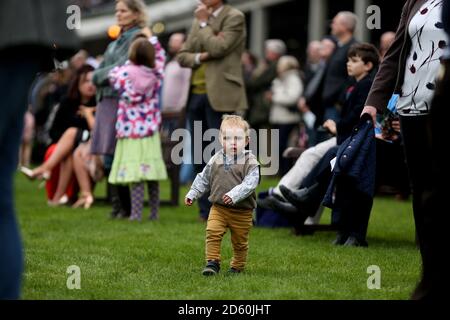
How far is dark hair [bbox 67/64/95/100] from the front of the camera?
38.3 ft

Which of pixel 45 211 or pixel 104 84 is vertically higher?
pixel 104 84

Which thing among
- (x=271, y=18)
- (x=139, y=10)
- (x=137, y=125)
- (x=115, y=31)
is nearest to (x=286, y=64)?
(x=115, y=31)

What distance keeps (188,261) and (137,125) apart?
3.08 m

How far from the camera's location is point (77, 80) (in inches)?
464

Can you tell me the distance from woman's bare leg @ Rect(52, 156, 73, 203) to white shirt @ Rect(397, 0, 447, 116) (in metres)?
7.18

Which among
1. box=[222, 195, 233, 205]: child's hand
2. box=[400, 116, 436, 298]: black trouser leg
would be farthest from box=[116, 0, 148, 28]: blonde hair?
box=[400, 116, 436, 298]: black trouser leg

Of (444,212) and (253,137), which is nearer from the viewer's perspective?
(444,212)

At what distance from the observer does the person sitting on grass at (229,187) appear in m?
6.39

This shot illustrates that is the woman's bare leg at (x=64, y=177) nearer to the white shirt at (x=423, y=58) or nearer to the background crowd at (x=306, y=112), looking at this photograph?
the background crowd at (x=306, y=112)

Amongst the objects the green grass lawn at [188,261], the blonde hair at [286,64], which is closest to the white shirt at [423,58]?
the green grass lawn at [188,261]
